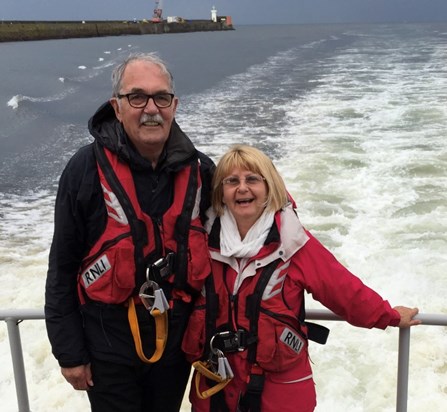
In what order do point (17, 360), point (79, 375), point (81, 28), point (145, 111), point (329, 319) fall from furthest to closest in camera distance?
point (81, 28) → point (17, 360) → point (329, 319) → point (79, 375) → point (145, 111)

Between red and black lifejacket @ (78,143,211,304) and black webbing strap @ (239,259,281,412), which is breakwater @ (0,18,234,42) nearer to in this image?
red and black lifejacket @ (78,143,211,304)

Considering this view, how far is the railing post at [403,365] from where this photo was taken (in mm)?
1988

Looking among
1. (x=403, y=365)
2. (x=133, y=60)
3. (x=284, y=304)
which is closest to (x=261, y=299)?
(x=284, y=304)

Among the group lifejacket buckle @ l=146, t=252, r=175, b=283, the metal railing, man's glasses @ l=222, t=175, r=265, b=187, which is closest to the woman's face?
man's glasses @ l=222, t=175, r=265, b=187

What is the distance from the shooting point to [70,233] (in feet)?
5.77

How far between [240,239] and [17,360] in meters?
1.04

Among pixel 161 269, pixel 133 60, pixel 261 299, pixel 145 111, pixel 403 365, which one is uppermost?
pixel 133 60

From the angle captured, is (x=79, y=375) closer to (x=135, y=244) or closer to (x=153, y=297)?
(x=153, y=297)

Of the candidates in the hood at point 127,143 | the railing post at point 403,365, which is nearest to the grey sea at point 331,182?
the railing post at point 403,365

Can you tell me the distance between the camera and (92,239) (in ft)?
5.94

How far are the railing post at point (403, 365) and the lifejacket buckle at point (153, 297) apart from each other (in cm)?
85

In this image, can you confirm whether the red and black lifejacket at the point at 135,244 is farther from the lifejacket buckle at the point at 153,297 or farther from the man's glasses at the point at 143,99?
the man's glasses at the point at 143,99

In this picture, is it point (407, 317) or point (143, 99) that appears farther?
point (407, 317)

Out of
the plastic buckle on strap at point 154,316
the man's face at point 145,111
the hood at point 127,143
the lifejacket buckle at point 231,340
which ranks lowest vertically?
the lifejacket buckle at point 231,340
